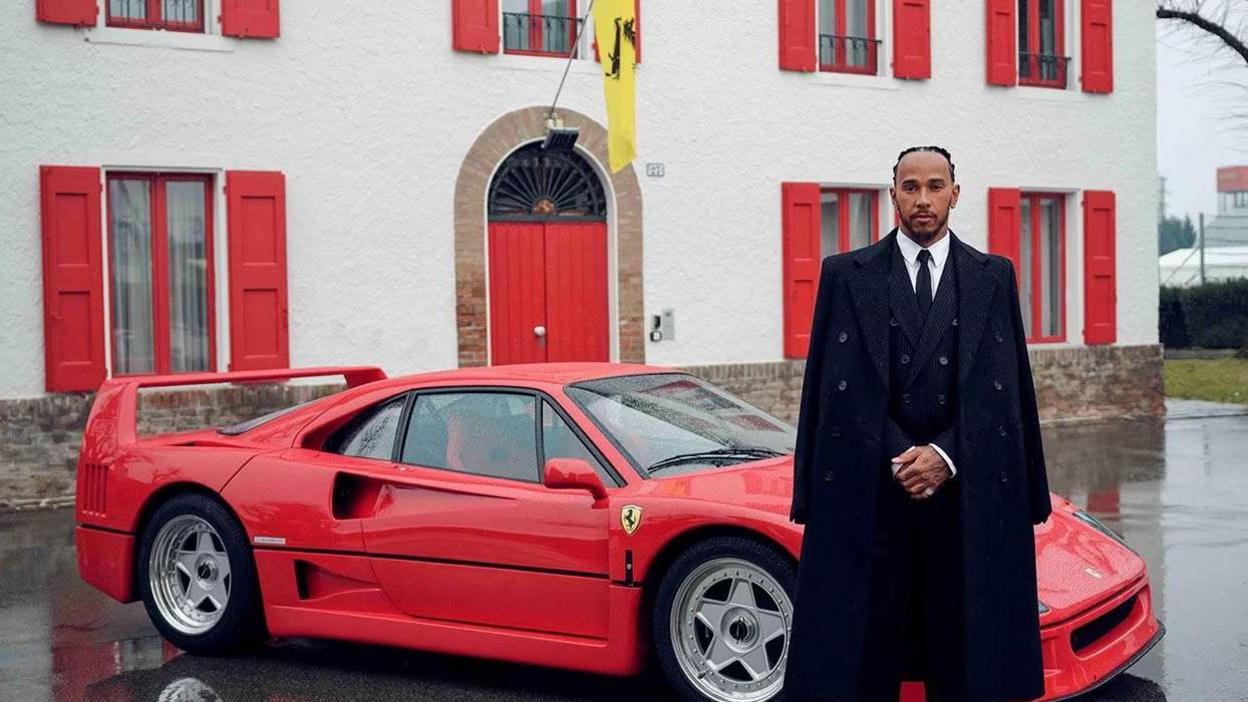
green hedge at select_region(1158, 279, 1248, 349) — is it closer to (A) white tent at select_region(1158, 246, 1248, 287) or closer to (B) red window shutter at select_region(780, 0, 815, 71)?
(B) red window shutter at select_region(780, 0, 815, 71)

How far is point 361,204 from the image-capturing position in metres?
14.5

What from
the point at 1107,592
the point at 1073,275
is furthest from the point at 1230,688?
the point at 1073,275

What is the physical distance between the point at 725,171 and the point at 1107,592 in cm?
1095

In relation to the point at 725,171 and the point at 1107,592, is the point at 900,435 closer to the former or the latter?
the point at 1107,592

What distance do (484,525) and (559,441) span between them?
452 mm

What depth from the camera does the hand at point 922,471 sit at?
422 cm

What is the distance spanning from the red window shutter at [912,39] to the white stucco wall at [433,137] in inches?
6.2

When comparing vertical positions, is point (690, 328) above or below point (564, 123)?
below

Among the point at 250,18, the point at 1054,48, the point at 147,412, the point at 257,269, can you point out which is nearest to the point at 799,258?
the point at 1054,48

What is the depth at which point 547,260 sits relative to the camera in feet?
51.1

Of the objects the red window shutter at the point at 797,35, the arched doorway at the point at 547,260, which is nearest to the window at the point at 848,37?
the red window shutter at the point at 797,35

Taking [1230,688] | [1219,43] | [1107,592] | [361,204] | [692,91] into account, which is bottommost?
[1230,688]

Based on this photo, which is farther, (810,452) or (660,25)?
(660,25)

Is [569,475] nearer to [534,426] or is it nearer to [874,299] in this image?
[534,426]
